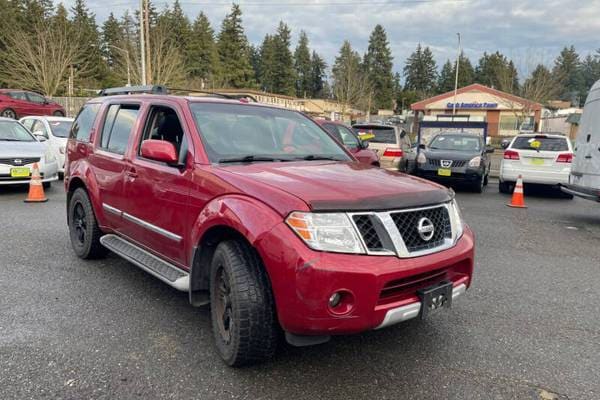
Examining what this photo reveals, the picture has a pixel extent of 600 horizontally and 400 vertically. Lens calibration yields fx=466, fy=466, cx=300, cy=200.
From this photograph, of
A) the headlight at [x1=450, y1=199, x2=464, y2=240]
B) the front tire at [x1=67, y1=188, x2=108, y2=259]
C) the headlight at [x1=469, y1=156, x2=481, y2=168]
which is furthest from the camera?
the headlight at [x1=469, y1=156, x2=481, y2=168]

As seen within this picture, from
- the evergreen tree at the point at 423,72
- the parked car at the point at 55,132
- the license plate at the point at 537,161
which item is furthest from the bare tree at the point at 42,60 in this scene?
the evergreen tree at the point at 423,72

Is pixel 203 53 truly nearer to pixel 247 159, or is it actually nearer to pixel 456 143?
pixel 456 143

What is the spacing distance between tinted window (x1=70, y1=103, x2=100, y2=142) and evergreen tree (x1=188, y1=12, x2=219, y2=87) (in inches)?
2263

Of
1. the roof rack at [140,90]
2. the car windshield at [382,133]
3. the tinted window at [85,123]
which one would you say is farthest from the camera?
the car windshield at [382,133]

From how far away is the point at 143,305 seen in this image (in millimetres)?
3980

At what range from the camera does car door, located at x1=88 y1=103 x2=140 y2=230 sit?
14.1 ft

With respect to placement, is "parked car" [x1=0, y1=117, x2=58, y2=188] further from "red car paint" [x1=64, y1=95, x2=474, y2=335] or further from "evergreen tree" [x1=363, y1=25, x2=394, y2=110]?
"evergreen tree" [x1=363, y1=25, x2=394, y2=110]

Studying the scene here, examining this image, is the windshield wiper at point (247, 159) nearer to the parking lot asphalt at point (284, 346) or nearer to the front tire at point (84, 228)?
the parking lot asphalt at point (284, 346)

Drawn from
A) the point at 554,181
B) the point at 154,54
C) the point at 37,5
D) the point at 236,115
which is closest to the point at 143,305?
the point at 236,115

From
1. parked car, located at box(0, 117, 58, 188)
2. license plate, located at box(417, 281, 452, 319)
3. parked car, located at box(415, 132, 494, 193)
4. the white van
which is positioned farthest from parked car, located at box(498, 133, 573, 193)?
parked car, located at box(0, 117, 58, 188)

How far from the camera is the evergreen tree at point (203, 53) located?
6168cm

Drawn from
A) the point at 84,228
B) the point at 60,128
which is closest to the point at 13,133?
the point at 60,128

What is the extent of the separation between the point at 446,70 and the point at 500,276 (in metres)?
103

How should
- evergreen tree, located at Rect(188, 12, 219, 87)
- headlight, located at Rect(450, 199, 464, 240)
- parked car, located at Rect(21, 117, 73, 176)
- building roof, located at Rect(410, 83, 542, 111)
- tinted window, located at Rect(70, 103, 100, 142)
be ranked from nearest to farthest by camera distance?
1. headlight, located at Rect(450, 199, 464, 240)
2. tinted window, located at Rect(70, 103, 100, 142)
3. parked car, located at Rect(21, 117, 73, 176)
4. building roof, located at Rect(410, 83, 542, 111)
5. evergreen tree, located at Rect(188, 12, 219, 87)
